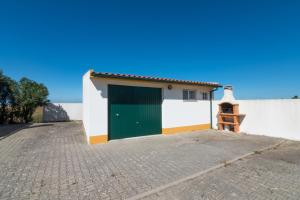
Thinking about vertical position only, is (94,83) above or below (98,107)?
above

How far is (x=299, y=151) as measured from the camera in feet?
20.2

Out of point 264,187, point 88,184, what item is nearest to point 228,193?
point 264,187

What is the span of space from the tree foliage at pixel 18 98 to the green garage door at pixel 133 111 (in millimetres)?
10318

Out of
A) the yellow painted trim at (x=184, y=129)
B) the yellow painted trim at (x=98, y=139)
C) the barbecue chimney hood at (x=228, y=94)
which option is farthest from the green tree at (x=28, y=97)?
the barbecue chimney hood at (x=228, y=94)

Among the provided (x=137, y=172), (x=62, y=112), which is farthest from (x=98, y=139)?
(x=62, y=112)

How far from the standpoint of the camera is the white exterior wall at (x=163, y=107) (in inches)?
279

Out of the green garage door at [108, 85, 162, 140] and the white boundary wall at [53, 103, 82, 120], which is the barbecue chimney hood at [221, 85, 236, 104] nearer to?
the green garage door at [108, 85, 162, 140]

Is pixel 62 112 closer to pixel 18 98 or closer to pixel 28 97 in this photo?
pixel 28 97

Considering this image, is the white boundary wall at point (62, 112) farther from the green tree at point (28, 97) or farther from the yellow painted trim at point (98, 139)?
the yellow painted trim at point (98, 139)

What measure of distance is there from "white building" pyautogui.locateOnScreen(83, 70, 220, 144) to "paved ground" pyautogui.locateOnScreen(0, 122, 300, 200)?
4.40 feet

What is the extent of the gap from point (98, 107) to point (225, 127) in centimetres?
817

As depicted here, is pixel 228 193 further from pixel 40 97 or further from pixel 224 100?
pixel 40 97

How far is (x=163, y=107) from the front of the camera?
30.2 feet

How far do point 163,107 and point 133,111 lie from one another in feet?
6.23
